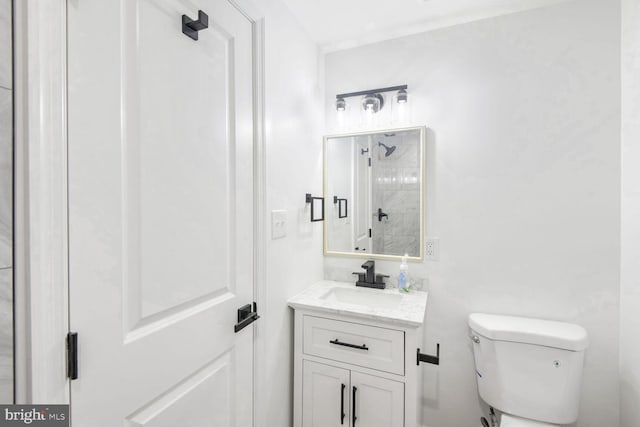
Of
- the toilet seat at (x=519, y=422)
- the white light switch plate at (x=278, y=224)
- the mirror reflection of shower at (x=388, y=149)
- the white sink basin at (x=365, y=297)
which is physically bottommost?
the toilet seat at (x=519, y=422)

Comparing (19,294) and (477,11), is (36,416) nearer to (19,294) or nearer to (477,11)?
(19,294)

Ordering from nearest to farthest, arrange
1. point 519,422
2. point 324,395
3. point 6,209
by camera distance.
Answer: point 6,209
point 519,422
point 324,395

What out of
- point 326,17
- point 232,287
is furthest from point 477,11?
point 232,287

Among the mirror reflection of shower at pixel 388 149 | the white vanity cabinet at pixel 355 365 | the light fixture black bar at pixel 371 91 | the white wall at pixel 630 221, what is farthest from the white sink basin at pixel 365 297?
the light fixture black bar at pixel 371 91

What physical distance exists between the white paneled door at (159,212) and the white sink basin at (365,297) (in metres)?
0.66

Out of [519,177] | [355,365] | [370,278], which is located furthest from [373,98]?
[355,365]

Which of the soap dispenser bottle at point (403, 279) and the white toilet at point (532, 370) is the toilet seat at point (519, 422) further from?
the soap dispenser bottle at point (403, 279)

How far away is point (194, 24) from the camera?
922 millimetres

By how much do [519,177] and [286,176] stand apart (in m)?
1.19

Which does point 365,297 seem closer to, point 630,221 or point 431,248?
point 431,248

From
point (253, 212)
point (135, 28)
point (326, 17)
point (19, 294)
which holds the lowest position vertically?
point (19, 294)

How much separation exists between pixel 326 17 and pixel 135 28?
1.13 m

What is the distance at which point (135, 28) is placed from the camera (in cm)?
77

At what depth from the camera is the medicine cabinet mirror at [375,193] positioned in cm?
172
